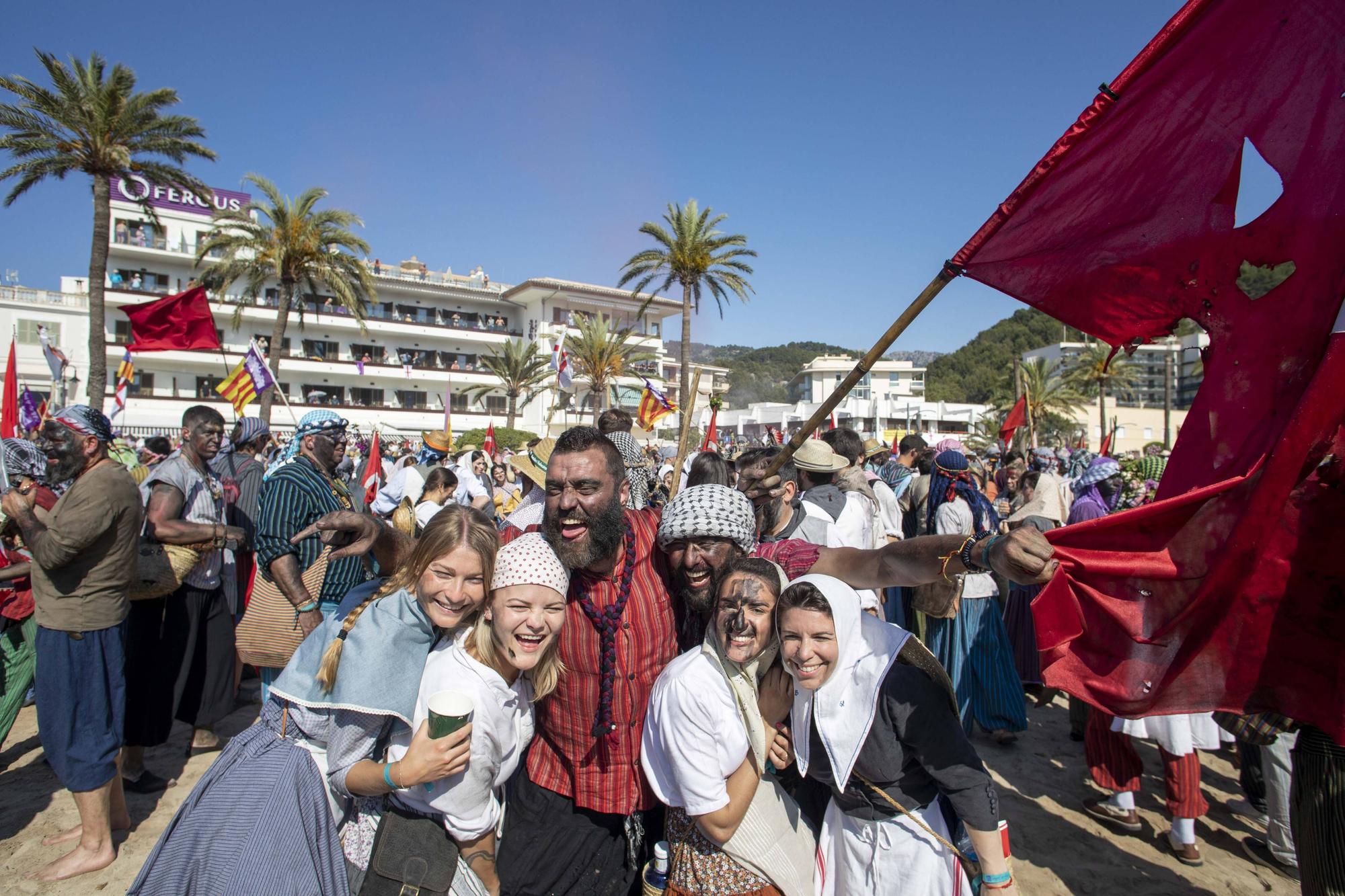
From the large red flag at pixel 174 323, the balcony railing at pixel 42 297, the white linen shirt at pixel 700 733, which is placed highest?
the balcony railing at pixel 42 297

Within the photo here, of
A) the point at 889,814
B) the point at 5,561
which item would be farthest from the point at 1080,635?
the point at 5,561

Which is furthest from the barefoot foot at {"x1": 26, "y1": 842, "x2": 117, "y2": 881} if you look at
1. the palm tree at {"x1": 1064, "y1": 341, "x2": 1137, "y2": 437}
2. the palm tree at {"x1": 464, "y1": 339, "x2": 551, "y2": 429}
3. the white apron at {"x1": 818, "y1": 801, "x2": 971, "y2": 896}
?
the palm tree at {"x1": 1064, "y1": 341, "x2": 1137, "y2": 437}

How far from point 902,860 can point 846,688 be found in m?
0.63

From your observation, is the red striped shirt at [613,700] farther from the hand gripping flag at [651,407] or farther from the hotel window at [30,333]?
the hotel window at [30,333]

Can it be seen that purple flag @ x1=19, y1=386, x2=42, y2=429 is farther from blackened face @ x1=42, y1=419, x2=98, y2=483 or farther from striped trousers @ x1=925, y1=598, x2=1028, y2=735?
striped trousers @ x1=925, y1=598, x2=1028, y2=735

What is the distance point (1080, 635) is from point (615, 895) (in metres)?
1.90

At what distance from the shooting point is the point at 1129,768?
162 inches

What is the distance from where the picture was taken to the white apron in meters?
2.28

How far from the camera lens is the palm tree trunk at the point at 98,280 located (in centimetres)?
1827

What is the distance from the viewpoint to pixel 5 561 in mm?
4355

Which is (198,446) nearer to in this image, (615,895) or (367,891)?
(367,891)

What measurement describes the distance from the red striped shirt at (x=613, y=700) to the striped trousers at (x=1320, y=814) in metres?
2.01

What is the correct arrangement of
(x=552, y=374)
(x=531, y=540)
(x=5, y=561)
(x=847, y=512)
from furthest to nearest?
(x=552, y=374) → (x=847, y=512) → (x=5, y=561) → (x=531, y=540)

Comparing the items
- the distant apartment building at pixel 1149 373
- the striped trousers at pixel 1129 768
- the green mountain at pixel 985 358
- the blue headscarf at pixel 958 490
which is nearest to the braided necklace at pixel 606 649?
the striped trousers at pixel 1129 768
